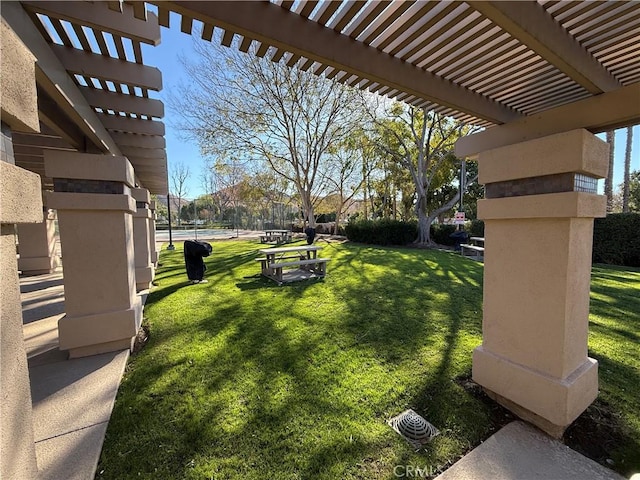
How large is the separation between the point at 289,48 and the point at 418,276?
21.8 ft

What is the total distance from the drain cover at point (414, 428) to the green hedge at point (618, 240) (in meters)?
12.3

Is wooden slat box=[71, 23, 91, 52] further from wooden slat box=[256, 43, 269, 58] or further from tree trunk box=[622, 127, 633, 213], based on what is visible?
tree trunk box=[622, 127, 633, 213]

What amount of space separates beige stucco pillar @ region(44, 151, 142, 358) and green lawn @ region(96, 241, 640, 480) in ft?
1.80

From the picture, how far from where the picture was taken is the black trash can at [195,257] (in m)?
6.52

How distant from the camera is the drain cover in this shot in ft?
6.88

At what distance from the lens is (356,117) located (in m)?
14.7

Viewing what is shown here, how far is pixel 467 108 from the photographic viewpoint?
2.32 meters

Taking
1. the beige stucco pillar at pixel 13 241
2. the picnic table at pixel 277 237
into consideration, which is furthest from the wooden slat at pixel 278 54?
the picnic table at pixel 277 237

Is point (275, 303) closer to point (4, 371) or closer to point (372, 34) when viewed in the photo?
point (4, 371)

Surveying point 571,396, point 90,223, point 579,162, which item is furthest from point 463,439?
point 90,223

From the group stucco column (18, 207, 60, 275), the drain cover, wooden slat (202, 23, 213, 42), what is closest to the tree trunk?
the drain cover

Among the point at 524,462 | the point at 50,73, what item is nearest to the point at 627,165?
the point at 524,462

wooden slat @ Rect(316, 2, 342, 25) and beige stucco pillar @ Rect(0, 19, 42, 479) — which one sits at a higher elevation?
wooden slat @ Rect(316, 2, 342, 25)

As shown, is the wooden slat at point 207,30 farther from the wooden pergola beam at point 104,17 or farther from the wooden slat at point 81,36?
the wooden slat at point 81,36
